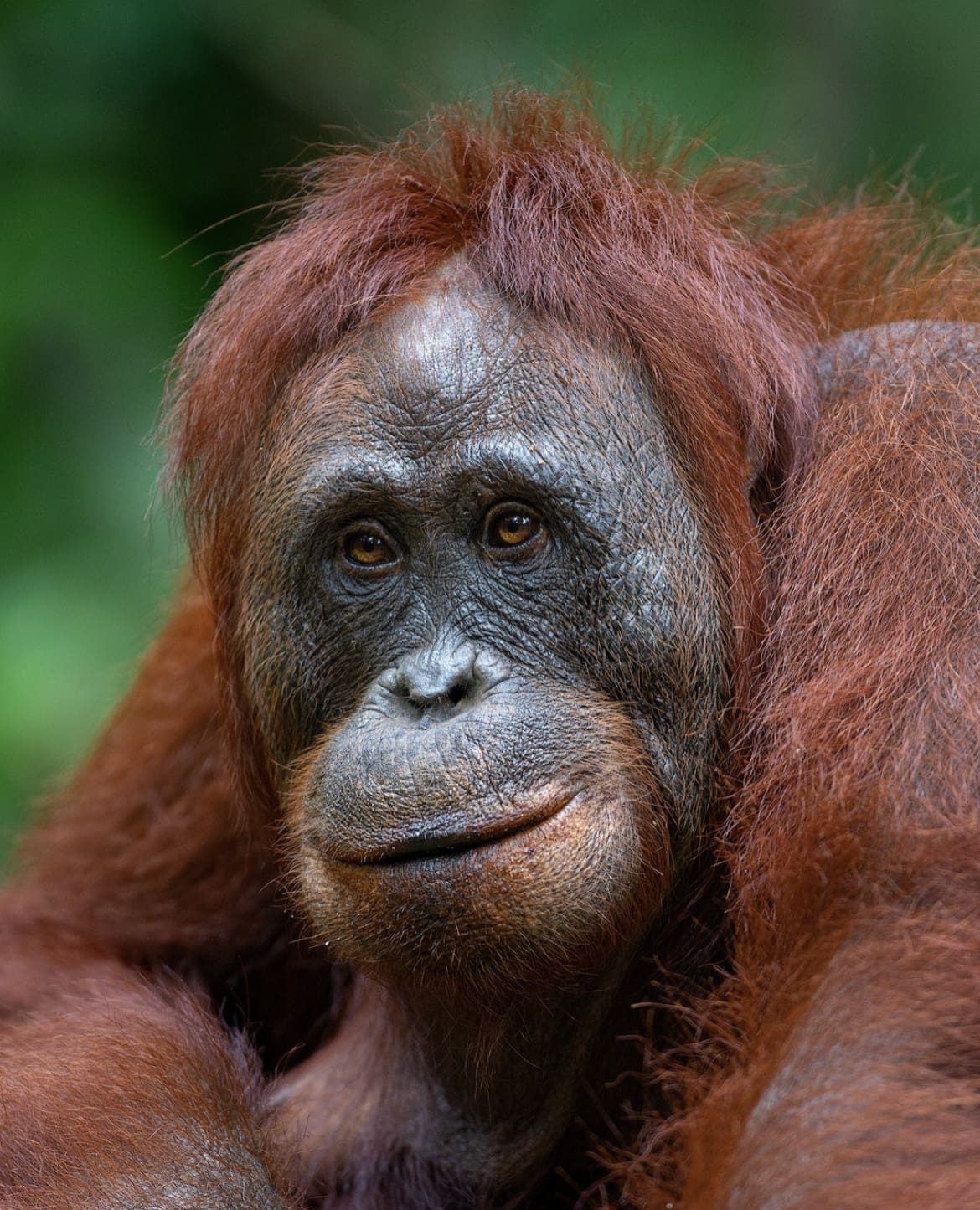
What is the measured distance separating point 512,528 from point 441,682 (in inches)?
9.2

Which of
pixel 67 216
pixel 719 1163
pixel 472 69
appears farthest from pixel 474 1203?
pixel 472 69

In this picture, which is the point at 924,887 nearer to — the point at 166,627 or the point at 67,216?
the point at 166,627

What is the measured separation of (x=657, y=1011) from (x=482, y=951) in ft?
1.28

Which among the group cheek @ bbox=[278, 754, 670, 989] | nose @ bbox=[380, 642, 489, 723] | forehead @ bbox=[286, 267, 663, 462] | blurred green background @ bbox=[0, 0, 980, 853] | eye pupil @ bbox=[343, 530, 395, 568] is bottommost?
cheek @ bbox=[278, 754, 670, 989]

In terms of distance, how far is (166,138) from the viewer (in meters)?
4.33

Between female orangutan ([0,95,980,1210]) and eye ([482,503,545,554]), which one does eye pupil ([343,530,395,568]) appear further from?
eye ([482,503,545,554])

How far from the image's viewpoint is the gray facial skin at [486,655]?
1.88 meters

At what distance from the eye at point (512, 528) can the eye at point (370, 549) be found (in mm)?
136

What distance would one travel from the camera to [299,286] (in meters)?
2.20

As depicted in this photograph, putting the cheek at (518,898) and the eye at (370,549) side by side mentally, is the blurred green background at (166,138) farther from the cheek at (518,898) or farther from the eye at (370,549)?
the cheek at (518,898)

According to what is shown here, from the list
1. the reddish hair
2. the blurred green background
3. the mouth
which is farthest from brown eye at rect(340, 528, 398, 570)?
the blurred green background

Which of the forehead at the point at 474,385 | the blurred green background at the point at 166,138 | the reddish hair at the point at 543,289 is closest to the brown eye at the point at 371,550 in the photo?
the forehead at the point at 474,385

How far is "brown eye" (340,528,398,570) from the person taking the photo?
2.07 meters

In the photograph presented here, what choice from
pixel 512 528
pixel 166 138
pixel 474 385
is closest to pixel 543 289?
pixel 474 385
